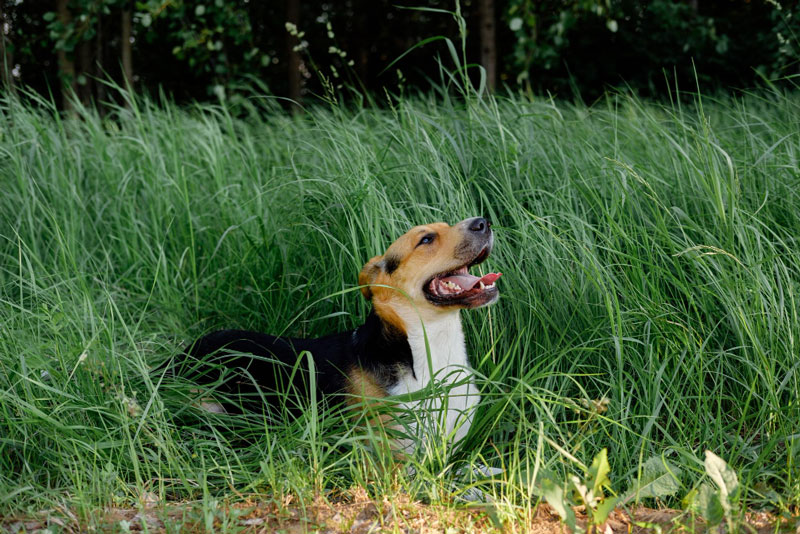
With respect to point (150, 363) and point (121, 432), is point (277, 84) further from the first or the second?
point (121, 432)

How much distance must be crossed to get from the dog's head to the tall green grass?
329 mm

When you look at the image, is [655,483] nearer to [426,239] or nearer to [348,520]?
[348,520]

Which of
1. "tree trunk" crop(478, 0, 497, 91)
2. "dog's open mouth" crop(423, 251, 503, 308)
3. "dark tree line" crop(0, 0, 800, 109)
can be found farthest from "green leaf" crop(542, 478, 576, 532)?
"tree trunk" crop(478, 0, 497, 91)

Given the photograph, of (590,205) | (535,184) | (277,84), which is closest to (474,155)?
(535,184)

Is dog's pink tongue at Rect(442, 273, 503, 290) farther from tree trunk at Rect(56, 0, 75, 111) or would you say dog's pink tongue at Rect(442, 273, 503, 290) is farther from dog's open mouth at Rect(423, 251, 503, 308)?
tree trunk at Rect(56, 0, 75, 111)

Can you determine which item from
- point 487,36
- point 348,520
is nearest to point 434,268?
point 348,520

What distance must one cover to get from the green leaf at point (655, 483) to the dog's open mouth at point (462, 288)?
90cm

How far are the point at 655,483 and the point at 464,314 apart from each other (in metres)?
1.37

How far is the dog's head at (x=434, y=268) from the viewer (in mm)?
3227

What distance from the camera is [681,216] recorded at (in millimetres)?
3826

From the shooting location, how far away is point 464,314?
3758 mm

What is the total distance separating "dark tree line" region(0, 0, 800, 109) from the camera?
8344 millimetres

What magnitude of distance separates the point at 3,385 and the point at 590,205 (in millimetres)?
2954

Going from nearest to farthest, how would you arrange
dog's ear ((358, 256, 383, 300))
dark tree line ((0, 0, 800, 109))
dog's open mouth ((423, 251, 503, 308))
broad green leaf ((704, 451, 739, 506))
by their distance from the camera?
broad green leaf ((704, 451, 739, 506))
dog's open mouth ((423, 251, 503, 308))
dog's ear ((358, 256, 383, 300))
dark tree line ((0, 0, 800, 109))
